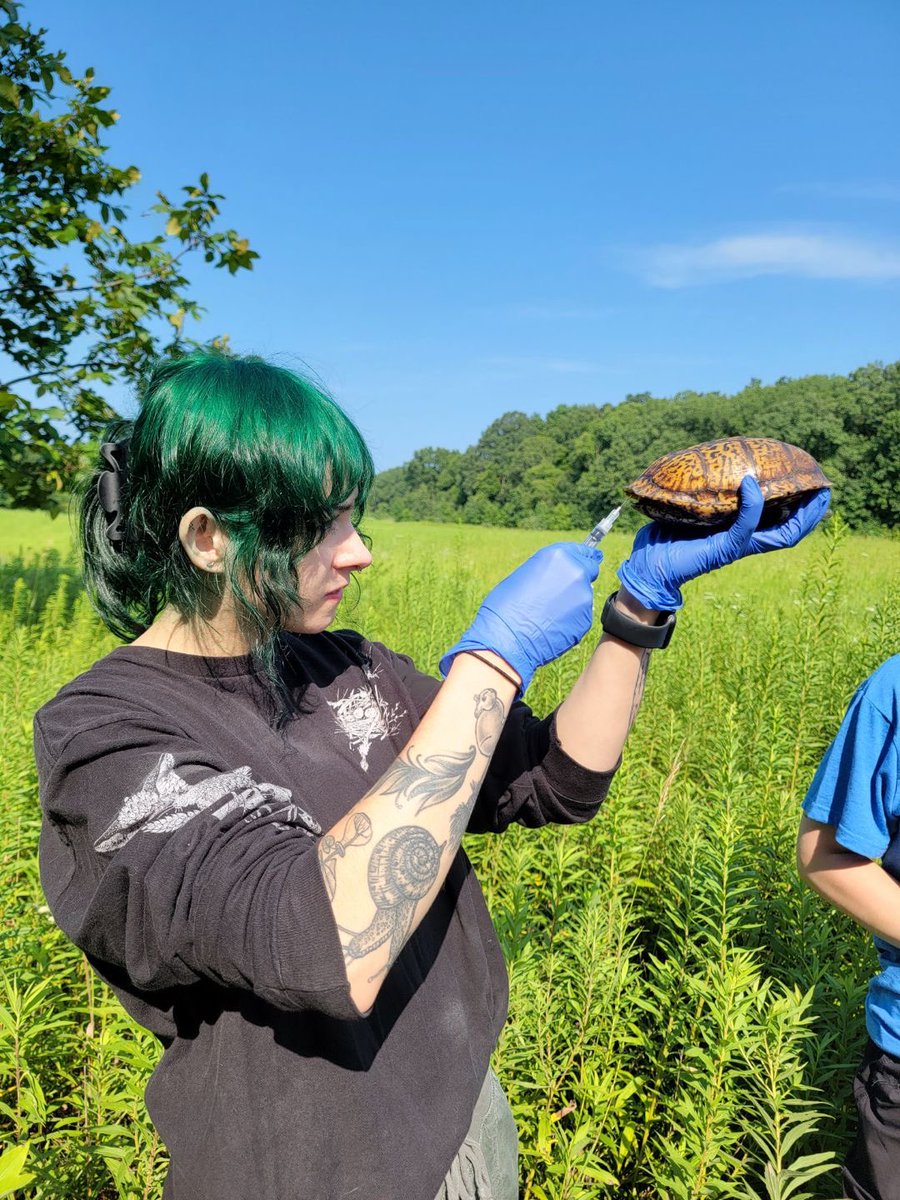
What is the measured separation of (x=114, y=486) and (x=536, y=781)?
0.87 m

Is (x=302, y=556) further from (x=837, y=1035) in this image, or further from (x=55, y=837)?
(x=837, y=1035)

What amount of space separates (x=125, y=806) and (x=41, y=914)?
1774 mm

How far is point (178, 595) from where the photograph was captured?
1188mm

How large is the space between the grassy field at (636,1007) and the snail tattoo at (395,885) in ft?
1.16

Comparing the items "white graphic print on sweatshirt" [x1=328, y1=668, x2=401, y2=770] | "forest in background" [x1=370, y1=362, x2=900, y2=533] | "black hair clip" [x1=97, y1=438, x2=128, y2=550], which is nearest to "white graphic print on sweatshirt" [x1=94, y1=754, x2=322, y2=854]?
"white graphic print on sweatshirt" [x1=328, y1=668, x2=401, y2=770]

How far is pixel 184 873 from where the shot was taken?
2.77 ft

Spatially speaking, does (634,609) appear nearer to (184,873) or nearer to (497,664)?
(497,664)

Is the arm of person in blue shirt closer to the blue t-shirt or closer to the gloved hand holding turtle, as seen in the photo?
the blue t-shirt

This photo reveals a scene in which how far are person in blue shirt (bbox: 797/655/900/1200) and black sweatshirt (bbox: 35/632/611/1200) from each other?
0.47 m

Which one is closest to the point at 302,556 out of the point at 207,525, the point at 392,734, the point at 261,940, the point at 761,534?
the point at 207,525

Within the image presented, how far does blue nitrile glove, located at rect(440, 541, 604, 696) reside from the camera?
1.11 meters

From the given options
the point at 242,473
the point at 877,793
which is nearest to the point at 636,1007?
the point at 877,793

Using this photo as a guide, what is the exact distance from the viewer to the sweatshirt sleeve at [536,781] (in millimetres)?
1392

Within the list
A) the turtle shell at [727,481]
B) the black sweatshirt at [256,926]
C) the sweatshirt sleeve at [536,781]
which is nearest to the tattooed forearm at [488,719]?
the black sweatshirt at [256,926]
